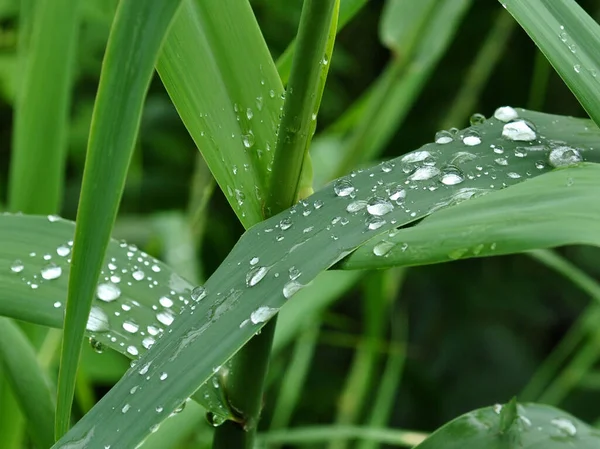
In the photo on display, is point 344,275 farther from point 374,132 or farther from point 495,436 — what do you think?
point 495,436

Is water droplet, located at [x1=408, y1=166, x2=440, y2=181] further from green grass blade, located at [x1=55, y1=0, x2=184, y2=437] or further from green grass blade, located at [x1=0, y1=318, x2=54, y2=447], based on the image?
green grass blade, located at [x1=0, y1=318, x2=54, y2=447]

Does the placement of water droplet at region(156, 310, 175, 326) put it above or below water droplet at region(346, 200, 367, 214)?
below

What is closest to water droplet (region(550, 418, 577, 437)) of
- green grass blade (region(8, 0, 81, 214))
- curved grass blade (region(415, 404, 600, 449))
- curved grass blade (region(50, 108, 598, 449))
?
curved grass blade (region(415, 404, 600, 449))

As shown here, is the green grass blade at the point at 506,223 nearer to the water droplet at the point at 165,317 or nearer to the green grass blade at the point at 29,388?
Result: the water droplet at the point at 165,317

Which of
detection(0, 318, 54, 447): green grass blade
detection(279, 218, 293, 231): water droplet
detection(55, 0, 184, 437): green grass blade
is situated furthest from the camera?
detection(0, 318, 54, 447): green grass blade

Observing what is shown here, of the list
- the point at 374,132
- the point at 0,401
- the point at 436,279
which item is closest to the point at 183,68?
the point at 0,401

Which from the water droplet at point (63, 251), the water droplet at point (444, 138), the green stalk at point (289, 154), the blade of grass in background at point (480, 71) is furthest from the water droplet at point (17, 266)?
the blade of grass in background at point (480, 71)

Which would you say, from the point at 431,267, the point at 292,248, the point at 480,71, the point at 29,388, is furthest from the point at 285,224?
the point at 431,267
